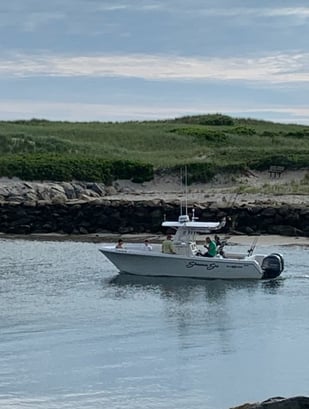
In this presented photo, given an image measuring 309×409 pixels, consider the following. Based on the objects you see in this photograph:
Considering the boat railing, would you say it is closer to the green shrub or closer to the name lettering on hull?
the name lettering on hull

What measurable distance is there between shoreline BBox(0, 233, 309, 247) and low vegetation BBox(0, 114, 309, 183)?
773 centimetres

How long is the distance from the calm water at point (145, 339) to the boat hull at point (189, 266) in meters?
0.33

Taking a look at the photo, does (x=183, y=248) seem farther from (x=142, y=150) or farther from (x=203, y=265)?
(x=142, y=150)

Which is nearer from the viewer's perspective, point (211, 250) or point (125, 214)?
point (211, 250)

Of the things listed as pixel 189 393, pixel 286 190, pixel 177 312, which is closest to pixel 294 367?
pixel 189 393

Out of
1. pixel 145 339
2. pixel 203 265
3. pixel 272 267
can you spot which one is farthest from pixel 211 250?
pixel 145 339

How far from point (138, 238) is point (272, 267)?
11.3 metres

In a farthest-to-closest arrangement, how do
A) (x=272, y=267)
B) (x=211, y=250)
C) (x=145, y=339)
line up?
(x=211, y=250) → (x=272, y=267) → (x=145, y=339)

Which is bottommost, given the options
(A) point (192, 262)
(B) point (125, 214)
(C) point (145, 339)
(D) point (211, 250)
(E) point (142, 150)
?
(C) point (145, 339)

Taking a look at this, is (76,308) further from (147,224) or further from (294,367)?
(147,224)

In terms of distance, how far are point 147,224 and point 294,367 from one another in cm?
2443

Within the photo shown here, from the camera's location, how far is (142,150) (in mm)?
62438

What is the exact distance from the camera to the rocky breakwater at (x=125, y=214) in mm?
42812

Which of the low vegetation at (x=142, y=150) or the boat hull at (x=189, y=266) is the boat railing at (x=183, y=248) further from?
the low vegetation at (x=142, y=150)
